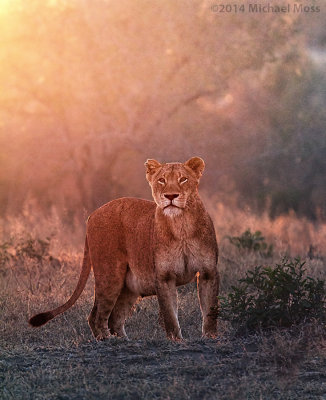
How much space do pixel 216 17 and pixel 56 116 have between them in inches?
193

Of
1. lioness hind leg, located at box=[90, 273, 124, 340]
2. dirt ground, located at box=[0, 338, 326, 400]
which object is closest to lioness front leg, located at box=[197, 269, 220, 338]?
dirt ground, located at box=[0, 338, 326, 400]

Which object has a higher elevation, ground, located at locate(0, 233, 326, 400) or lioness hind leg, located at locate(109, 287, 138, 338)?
lioness hind leg, located at locate(109, 287, 138, 338)

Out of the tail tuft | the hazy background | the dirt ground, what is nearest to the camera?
the dirt ground

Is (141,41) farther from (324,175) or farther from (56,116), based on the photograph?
(324,175)

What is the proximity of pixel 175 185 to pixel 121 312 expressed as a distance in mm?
1394

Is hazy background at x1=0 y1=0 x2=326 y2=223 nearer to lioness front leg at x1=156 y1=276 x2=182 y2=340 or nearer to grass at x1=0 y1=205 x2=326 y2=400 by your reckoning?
grass at x1=0 y1=205 x2=326 y2=400

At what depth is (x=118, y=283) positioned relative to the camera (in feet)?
23.4

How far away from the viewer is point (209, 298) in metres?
6.55

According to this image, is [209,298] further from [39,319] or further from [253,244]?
[253,244]

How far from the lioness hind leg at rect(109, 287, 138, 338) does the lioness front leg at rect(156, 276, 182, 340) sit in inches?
33.3

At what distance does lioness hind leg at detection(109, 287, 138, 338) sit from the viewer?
7332mm

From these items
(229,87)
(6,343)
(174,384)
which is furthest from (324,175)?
(174,384)

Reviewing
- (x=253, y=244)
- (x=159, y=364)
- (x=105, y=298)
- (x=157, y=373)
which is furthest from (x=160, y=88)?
(x=157, y=373)

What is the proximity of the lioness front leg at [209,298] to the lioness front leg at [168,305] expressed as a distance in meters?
0.21
